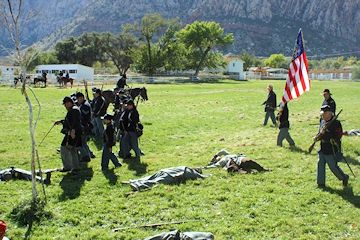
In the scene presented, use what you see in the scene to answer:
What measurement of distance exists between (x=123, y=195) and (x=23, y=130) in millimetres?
10416

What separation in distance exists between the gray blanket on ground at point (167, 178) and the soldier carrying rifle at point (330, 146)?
2979 millimetres

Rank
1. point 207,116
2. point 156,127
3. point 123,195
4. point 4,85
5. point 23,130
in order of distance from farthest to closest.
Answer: point 4,85, point 207,116, point 156,127, point 23,130, point 123,195

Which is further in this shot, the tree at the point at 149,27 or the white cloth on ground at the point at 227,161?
the tree at the point at 149,27

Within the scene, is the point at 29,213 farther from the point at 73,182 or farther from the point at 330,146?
the point at 330,146

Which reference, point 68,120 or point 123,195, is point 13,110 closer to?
point 68,120

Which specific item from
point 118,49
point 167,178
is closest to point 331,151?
point 167,178

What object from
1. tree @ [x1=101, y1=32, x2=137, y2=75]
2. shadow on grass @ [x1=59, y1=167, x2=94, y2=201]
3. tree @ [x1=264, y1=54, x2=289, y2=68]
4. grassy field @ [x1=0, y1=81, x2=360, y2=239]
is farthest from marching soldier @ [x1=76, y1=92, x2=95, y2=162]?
tree @ [x1=264, y1=54, x2=289, y2=68]

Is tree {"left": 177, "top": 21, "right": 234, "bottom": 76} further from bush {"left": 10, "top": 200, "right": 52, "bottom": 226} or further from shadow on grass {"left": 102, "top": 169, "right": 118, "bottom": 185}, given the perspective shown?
bush {"left": 10, "top": 200, "right": 52, "bottom": 226}

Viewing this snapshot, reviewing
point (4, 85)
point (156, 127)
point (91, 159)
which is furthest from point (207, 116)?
point (4, 85)

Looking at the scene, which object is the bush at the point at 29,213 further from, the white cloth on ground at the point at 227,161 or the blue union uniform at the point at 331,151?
the blue union uniform at the point at 331,151

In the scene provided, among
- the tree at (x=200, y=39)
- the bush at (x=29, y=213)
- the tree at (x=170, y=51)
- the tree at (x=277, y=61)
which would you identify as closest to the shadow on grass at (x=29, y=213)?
the bush at (x=29, y=213)

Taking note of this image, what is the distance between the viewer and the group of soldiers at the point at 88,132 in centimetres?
1098

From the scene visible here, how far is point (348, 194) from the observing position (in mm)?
9758

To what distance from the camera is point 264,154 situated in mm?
14008
